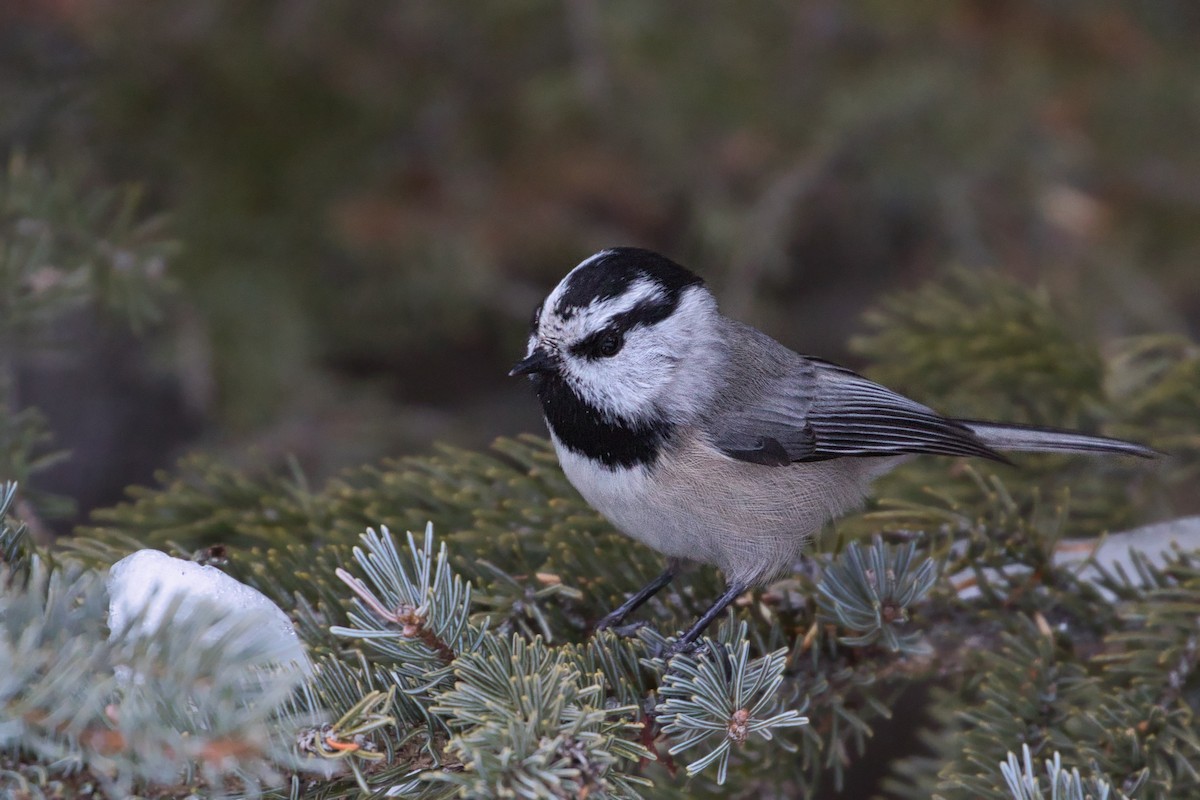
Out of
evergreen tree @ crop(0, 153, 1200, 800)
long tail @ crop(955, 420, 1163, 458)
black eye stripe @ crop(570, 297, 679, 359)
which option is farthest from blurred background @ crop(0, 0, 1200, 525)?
long tail @ crop(955, 420, 1163, 458)

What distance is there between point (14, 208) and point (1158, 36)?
2829 mm

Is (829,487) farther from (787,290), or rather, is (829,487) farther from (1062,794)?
(787,290)

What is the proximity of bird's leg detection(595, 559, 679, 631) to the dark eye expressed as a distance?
0.34m

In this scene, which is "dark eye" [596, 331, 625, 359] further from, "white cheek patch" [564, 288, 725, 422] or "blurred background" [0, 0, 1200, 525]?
"blurred background" [0, 0, 1200, 525]

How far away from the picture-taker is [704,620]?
1406 millimetres

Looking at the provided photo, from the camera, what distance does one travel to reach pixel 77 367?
8.84 feet

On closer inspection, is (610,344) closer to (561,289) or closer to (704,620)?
(561,289)

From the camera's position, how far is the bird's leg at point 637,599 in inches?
54.7

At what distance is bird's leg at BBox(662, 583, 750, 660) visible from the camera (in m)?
1.31

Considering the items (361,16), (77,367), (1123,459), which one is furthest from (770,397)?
(77,367)

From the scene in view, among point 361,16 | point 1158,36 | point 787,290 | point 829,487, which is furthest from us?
point 787,290

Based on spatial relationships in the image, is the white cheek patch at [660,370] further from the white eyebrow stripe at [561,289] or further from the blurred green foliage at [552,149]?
the blurred green foliage at [552,149]

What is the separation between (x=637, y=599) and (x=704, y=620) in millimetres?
98

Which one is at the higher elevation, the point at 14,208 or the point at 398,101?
the point at 398,101
